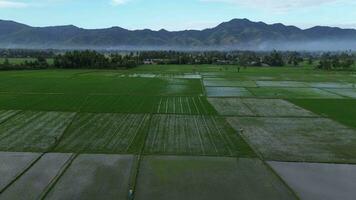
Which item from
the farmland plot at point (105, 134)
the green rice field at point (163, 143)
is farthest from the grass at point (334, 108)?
the farmland plot at point (105, 134)

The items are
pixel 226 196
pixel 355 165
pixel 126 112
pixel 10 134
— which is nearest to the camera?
pixel 226 196

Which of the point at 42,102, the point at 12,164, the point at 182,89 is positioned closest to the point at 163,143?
the point at 12,164

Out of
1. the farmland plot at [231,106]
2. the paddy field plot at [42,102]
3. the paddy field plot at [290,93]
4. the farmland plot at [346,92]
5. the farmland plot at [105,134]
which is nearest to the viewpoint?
the farmland plot at [105,134]

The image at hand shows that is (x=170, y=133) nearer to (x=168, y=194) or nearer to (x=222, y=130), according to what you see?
(x=222, y=130)

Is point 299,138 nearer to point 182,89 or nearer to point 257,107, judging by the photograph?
point 257,107

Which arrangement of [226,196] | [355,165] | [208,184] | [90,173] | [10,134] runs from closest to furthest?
[226,196] < [208,184] < [90,173] < [355,165] < [10,134]

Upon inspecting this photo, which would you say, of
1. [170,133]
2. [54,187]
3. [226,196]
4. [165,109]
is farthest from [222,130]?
[54,187]

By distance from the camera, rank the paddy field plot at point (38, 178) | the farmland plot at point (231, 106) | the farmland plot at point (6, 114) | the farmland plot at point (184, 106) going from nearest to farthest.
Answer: the paddy field plot at point (38, 178) → the farmland plot at point (6, 114) → the farmland plot at point (231, 106) → the farmland plot at point (184, 106)

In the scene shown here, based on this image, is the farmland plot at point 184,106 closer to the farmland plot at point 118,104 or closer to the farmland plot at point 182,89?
the farmland plot at point 118,104
